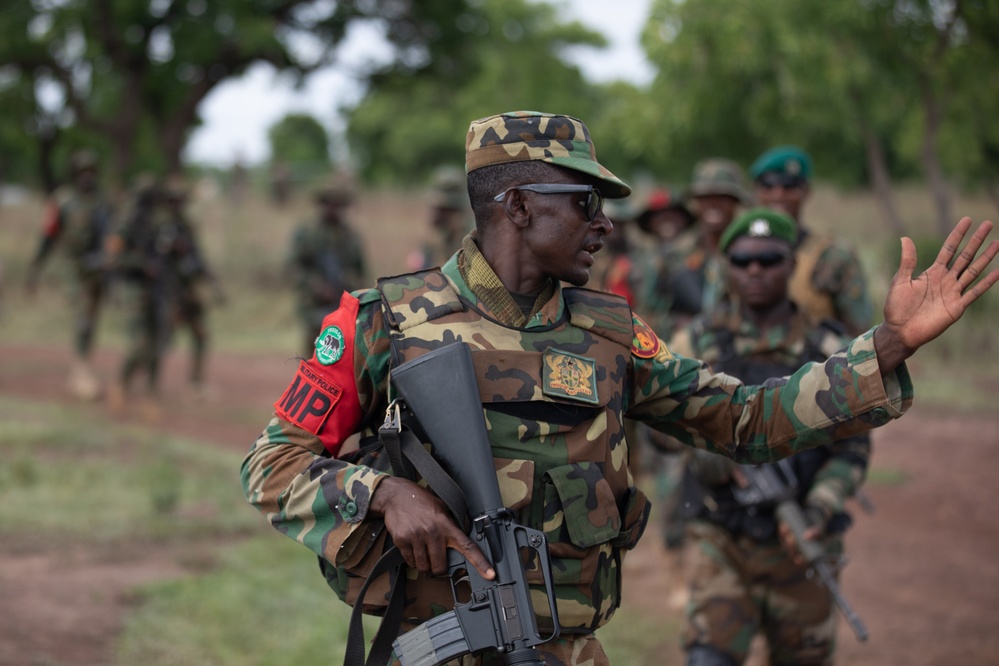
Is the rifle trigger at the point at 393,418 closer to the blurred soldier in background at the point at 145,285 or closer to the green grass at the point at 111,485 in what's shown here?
the green grass at the point at 111,485

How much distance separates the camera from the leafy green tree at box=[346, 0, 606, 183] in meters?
38.2

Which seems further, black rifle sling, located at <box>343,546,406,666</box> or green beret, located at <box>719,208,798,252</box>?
green beret, located at <box>719,208,798,252</box>

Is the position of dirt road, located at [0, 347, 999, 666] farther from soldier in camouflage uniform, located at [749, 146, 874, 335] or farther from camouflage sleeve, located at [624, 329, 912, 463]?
soldier in camouflage uniform, located at [749, 146, 874, 335]

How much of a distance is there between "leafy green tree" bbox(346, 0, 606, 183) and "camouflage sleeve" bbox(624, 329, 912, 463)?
30.2 metres

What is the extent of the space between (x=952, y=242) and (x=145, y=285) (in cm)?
933

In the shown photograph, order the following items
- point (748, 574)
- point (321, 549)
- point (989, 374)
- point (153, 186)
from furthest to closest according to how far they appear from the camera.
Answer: point (989, 374) < point (153, 186) < point (748, 574) < point (321, 549)

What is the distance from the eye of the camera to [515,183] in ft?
9.07

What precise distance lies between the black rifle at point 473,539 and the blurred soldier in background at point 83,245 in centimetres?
992

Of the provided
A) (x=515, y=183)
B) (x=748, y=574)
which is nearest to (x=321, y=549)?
(x=515, y=183)

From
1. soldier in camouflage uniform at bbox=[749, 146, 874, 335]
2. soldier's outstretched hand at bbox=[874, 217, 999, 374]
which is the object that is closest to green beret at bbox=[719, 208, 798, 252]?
soldier in camouflage uniform at bbox=[749, 146, 874, 335]

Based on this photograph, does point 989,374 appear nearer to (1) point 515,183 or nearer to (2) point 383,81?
(1) point 515,183

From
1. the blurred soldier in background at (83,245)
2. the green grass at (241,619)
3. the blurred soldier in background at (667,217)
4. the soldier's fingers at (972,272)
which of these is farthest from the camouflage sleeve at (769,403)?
the blurred soldier in background at (83,245)

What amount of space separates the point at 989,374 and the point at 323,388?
1114 cm

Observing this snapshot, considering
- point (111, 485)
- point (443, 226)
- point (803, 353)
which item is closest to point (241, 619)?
point (111, 485)
